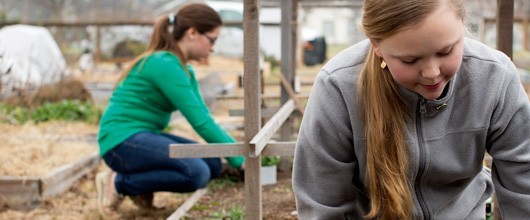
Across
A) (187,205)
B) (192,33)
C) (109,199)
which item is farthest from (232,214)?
(192,33)

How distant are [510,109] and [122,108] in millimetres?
2715

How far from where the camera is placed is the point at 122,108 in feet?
15.5

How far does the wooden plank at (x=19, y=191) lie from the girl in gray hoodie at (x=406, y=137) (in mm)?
3209

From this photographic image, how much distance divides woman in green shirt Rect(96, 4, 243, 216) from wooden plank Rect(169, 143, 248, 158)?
0.87 metres

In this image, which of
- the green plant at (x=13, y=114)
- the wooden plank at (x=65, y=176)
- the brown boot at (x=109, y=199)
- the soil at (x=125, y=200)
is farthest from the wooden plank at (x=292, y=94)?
the green plant at (x=13, y=114)

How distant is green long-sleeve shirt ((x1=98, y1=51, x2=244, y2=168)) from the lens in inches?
174

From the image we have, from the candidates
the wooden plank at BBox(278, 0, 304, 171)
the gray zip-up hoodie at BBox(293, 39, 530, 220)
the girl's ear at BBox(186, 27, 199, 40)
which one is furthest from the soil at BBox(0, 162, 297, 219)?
the gray zip-up hoodie at BBox(293, 39, 530, 220)

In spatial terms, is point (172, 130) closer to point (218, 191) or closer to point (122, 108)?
point (218, 191)

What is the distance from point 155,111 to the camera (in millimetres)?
4758

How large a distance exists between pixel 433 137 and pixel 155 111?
8.34 feet

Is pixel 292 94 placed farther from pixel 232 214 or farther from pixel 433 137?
pixel 433 137

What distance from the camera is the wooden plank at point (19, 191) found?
538cm

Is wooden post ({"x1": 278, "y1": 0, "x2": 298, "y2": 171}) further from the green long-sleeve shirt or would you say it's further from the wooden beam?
the wooden beam

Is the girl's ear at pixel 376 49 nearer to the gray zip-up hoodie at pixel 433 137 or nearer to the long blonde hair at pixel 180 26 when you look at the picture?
the gray zip-up hoodie at pixel 433 137
